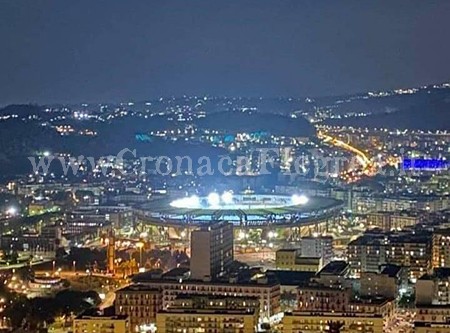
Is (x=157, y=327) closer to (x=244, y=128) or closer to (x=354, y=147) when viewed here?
(x=354, y=147)

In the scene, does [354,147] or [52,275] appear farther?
[354,147]

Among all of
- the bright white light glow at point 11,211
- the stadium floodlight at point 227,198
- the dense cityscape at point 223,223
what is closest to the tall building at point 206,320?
the dense cityscape at point 223,223

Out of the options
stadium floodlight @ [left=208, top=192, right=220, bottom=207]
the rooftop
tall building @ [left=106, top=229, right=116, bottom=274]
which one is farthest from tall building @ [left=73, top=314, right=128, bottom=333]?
stadium floodlight @ [left=208, top=192, right=220, bottom=207]

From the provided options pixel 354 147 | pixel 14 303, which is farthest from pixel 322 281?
pixel 354 147

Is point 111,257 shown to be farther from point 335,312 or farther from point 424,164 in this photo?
point 424,164

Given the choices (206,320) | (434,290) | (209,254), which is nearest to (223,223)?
(209,254)

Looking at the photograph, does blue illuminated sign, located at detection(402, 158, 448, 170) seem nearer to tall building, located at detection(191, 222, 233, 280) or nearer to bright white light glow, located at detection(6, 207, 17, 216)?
bright white light glow, located at detection(6, 207, 17, 216)

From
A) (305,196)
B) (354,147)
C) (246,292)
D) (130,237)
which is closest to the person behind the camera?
(246,292)

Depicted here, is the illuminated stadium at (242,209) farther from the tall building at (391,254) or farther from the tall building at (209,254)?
the tall building at (209,254)
